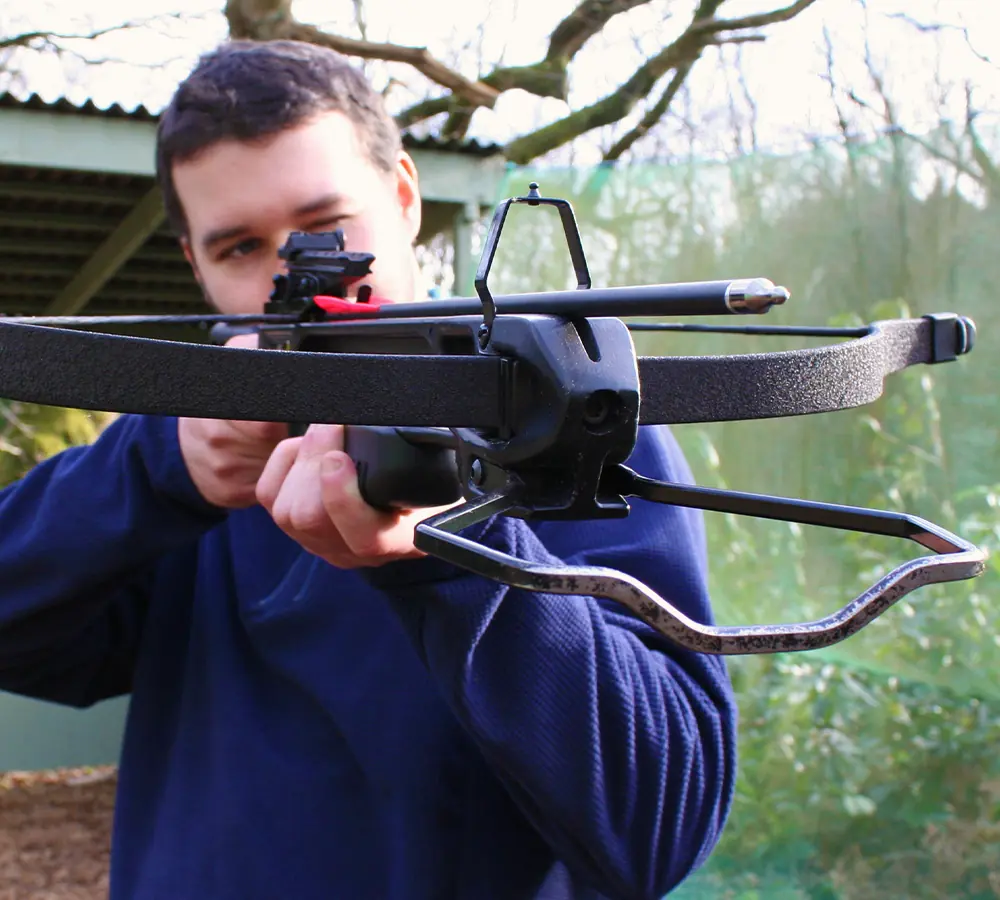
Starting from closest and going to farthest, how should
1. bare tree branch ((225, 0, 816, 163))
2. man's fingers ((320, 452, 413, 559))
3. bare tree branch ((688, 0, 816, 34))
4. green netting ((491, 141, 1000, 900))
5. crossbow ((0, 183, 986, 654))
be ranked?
crossbow ((0, 183, 986, 654)) < man's fingers ((320, 452, 413, 559)) < green netting ((491, 141, 1000, 900)) < bare tree branch ((225, 0, 816, 163)) < bare tree branch ((688, 0, 816, 34))

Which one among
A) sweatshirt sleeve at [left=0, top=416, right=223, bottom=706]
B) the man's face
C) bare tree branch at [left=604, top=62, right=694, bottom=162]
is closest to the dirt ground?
sweatshirt sleeve at [left=0, top=416, right=223, bottom=706]

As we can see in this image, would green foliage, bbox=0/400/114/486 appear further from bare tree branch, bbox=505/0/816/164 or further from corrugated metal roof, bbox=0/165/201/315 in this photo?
bare tree branch, bbox=505/0/816/164

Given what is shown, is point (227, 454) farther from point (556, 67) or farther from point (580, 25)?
point (580, 25)

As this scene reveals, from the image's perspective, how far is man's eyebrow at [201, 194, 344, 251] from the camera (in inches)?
63.3

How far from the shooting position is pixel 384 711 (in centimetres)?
147

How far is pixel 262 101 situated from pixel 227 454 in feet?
2.05

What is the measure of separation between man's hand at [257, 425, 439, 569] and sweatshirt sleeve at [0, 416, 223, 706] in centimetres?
30

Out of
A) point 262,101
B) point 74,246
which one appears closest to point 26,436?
point 74,246

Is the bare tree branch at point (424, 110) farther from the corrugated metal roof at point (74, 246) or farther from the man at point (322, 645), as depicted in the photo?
the man at point (322, 645)

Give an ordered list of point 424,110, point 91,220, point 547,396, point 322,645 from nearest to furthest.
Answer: point 547,396
point 322,645
point 91,220
point 424,110

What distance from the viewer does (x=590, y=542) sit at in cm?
148

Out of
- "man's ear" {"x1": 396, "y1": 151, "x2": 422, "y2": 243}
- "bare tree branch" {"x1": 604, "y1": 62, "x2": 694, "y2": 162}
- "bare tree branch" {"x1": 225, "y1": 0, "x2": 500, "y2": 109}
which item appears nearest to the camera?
"man's ear" {"x1": 396, "y1": 151, "x2": 422, "y2": 243}

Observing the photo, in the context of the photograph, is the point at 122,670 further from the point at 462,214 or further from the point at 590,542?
the point at 462,214

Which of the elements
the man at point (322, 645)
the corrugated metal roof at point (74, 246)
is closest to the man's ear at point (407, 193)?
the man at point (322, 645)
